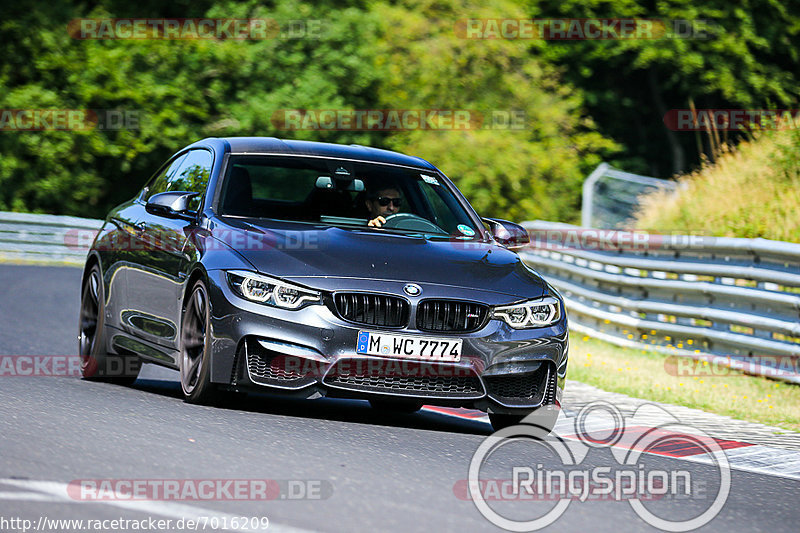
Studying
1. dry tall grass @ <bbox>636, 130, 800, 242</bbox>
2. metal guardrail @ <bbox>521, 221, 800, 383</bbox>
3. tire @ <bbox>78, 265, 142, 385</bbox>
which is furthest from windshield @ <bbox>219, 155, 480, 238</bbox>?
dry tall grass @ <bbox>636, 130, 800, 242</bbox>

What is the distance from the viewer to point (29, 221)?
28.3m

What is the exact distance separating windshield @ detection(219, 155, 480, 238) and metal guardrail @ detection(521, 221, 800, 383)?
3685mm

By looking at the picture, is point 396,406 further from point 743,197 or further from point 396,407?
point 743,197

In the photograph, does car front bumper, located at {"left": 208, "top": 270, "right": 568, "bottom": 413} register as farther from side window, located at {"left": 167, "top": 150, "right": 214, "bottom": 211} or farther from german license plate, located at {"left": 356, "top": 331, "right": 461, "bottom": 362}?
side window, located at {"left": 167, "top": 150, "right": 214, "bottom": 211}

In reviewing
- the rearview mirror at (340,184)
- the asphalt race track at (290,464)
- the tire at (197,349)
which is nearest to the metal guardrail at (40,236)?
the asphalt race track at (290,464)

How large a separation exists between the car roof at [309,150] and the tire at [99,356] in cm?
133

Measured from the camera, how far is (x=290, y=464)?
6242mm

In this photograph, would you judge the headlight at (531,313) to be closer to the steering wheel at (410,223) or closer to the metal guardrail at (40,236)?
the steering wheel at (410,223)

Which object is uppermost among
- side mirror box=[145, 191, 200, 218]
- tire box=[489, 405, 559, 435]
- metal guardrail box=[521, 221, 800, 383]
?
side mirror box=[145, 191, 200, 218]

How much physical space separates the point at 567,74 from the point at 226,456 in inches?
1650

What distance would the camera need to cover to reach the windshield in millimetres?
8648

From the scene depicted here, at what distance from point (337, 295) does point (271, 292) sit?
36cm

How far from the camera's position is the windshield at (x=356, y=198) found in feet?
28.4

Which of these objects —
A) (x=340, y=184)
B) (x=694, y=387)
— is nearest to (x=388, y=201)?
(x=340, y=184)
